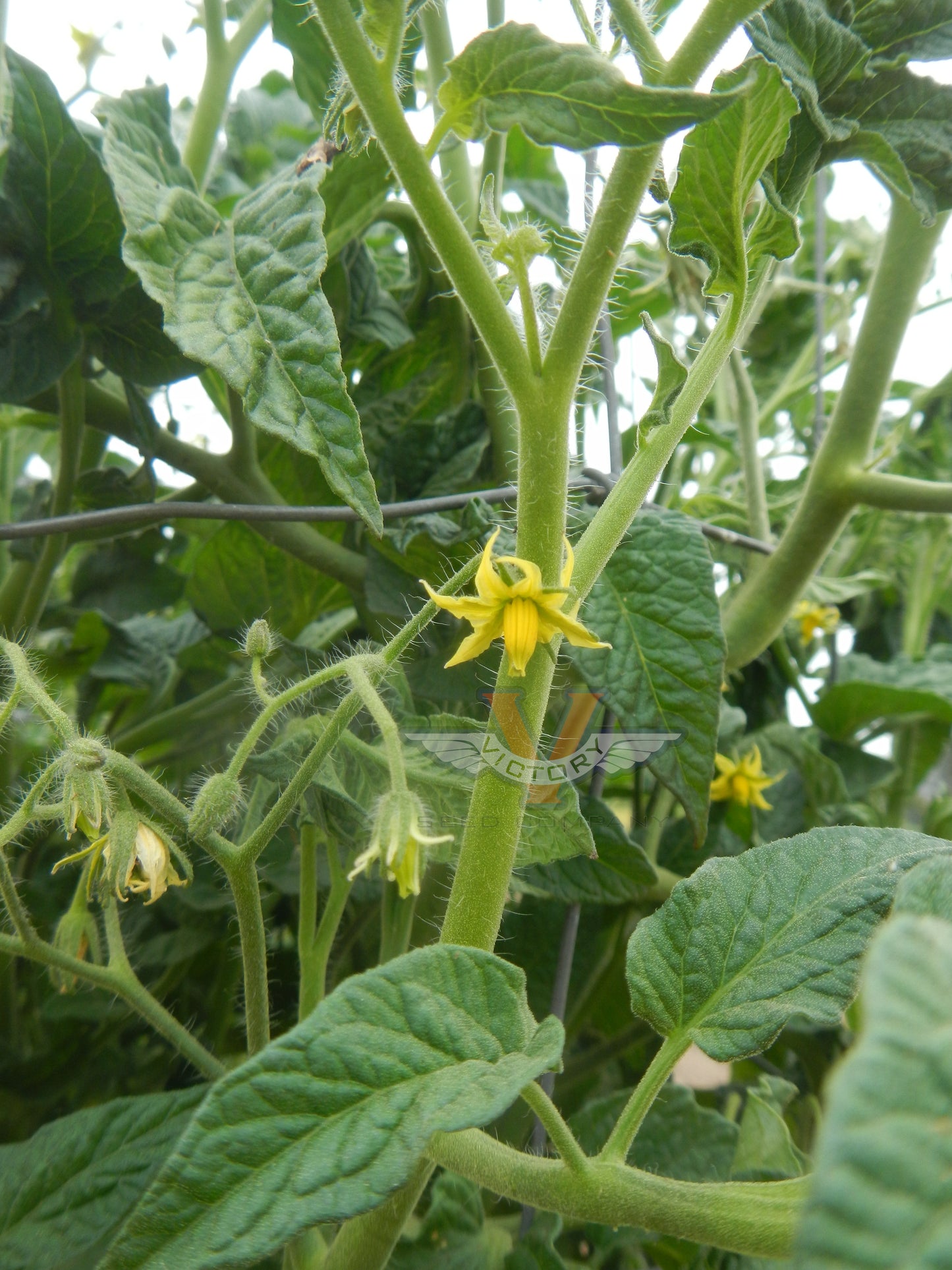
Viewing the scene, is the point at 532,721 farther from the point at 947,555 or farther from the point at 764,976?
the point at 947,555

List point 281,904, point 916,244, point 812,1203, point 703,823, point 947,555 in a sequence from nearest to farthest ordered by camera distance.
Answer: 1. point 812,1203
2. point 703,823
3. point 916,244
4. point 281,904
5. point 947,555

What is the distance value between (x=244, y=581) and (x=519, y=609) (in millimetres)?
345

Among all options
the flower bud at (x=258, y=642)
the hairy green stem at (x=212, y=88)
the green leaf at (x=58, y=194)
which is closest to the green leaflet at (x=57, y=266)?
the green leaf at (x=58, y=194)

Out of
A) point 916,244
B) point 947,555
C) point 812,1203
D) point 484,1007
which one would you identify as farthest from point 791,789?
point 812,1203

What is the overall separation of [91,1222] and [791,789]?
0.56 meters

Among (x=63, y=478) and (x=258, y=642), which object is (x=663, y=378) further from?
(x=63, y=478)

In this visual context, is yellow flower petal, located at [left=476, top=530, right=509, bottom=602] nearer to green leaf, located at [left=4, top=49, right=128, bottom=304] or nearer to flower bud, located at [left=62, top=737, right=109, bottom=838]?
flower bud, located at [left=62, top=737, right=109, bottom=838]

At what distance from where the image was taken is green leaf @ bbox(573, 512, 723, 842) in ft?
1.37

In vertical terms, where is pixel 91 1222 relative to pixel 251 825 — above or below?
below

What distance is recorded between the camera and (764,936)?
34 cm

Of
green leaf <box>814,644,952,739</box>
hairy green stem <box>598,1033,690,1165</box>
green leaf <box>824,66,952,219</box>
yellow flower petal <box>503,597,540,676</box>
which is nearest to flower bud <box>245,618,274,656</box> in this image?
yellow flower petal <box>503,597,540,676</box>

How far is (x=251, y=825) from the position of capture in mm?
440

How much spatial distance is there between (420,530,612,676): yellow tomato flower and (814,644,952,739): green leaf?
0.47 metres

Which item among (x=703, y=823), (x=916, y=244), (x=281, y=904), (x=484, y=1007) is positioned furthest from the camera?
(x=281, y=904)
